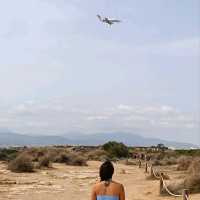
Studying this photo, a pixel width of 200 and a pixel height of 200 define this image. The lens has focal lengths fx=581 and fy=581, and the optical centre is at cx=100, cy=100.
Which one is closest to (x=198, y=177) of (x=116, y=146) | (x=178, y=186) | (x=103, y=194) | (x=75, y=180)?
(x=178, y=186)

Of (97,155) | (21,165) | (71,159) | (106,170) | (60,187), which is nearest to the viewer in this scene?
(106,170)

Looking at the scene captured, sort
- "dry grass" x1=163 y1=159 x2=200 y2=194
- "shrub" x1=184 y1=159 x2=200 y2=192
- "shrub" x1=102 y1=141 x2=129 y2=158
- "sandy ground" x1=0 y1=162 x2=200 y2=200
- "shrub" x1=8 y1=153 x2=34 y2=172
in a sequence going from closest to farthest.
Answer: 1. "dry grass" x1=163 y1=159 x2=200 y2=194
2. "shrub" x1=184 y1=159 x2=200 y2=192
3. "sandy ground" x1=0 y1=162 x2=200 y2=200
4. "shrub" x1=8 y1=153 x2=34 y2=172
5. "shrub" x1=102 y1=141 x2=129 y2=158

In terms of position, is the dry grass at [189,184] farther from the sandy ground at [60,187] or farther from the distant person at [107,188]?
the distant person at [107,188]

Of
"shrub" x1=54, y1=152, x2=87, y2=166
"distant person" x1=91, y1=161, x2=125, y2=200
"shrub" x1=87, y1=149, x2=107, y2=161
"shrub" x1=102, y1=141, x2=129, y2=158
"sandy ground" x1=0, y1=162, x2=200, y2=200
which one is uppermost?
"shrub" x1=102, y1=141, x2=129, y2=158

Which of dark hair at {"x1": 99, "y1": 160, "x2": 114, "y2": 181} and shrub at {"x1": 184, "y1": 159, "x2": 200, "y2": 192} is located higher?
dark hair at {"x1": 99, "y1": 160, "x2": 114, "y2": 181}

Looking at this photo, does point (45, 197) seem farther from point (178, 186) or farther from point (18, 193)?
point (178, 186)

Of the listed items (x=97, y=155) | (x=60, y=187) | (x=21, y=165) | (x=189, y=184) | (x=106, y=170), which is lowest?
(x=60, y=187)

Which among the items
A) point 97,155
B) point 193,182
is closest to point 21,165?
point 193,182

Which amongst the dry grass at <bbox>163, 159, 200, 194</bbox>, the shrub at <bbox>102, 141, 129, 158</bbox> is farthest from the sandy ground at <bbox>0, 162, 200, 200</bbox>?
the shrub at <bbox>102, 141, 129, 158</bbox>

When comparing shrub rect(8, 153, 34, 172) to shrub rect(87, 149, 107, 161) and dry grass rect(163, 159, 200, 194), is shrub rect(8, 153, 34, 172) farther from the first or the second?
shrub rect(87, 149, 107, 161)

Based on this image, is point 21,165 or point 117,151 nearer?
point 21,165

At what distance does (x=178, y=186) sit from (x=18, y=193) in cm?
744

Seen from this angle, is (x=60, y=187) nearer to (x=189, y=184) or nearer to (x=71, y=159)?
(x=189, y=184)

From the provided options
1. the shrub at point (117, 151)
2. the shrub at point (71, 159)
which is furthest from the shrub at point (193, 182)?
the shrub at point (117, 151)
